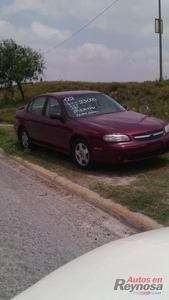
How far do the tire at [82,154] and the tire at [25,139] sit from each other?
2.29 m

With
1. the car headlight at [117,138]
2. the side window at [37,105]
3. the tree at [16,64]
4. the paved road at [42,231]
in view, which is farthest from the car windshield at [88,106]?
the tree at [16,64]

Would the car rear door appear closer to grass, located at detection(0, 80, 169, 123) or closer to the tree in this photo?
grass, located at detection(0, 80, 169, 123)

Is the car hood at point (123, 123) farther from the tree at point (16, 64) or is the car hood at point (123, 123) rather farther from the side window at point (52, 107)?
the tree at point (16, 64)

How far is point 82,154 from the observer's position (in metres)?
7.10

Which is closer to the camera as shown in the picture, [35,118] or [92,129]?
[92,129]

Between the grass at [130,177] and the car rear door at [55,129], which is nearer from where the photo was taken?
the grass at [130,177]

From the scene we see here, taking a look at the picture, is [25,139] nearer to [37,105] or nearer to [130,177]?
[37,105]

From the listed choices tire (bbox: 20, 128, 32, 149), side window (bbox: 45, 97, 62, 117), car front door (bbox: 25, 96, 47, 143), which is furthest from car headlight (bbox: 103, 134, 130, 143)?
tire (bbox: 20, 128, 32, 149)

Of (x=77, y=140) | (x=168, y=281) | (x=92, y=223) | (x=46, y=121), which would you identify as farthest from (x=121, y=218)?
(x=46, y=121)

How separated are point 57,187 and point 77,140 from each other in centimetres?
112

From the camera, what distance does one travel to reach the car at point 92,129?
6.54 meters

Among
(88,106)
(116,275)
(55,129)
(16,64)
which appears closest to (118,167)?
(88,106)

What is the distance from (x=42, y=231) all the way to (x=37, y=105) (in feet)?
15.6

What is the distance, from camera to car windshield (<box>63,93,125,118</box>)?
25.1 feet
